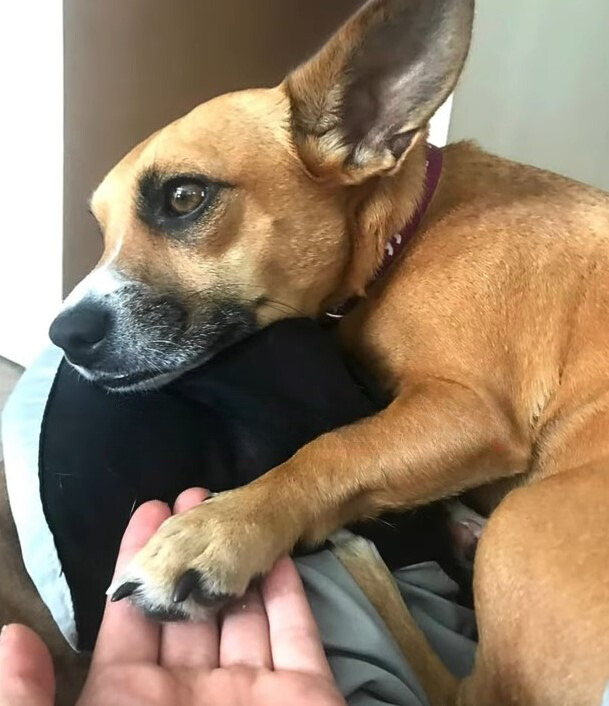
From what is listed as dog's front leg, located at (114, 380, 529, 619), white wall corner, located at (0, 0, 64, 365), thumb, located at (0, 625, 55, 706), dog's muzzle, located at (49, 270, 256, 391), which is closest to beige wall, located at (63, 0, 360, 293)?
white wall corner, located at (0, 0, 64, 365)

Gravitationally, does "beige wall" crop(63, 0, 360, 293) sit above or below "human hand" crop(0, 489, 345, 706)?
above

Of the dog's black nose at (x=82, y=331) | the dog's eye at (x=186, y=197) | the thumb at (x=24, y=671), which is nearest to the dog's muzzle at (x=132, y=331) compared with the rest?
the dog's black nose at (x=82, y=331)

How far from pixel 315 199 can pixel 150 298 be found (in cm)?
30

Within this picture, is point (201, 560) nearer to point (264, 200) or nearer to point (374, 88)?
point (264, 200)

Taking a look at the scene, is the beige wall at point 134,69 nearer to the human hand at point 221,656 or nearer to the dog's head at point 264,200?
the dog's head at point 264,200

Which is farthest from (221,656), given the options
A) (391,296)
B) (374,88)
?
(374,88)

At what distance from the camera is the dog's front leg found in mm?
1053

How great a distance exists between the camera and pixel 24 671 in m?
0.75

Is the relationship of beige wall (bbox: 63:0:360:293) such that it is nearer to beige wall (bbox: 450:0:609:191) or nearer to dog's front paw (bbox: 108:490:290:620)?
beige wall (bbox: 450:0:609:191)

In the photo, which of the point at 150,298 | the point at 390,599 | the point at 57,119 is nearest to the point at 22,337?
the point at 57,119

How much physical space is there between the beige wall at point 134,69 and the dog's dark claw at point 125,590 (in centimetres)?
143

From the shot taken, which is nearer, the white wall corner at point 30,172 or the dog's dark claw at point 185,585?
the dog's dark claw at point 185,585

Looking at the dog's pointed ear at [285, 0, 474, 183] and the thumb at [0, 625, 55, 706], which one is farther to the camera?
the dog's pointed ear at [285, 0, 474, 183]

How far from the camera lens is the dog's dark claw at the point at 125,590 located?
40.5 inches
